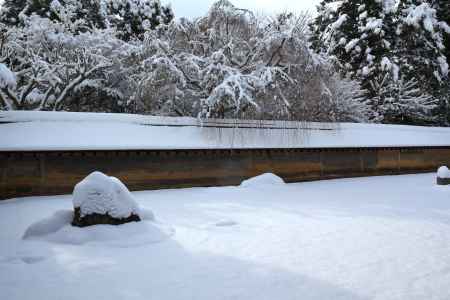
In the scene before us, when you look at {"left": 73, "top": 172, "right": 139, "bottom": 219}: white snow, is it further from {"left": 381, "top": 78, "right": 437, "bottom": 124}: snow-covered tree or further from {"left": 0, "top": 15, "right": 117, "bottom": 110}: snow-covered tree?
{"left": 381, "top": 78, "right": 437, "bottom": 124}: snow-covered tree

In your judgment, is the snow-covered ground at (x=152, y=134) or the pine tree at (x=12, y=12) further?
Answer: the pine tree at (x=12, y=12)

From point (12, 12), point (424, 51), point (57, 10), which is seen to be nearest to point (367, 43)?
point (424, 51)

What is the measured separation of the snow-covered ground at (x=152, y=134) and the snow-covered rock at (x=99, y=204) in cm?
353

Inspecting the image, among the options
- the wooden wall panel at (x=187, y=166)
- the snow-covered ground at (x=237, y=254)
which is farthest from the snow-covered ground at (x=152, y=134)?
the snow-covered ground at (x=237, y=254)

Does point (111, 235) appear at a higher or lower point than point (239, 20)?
lower

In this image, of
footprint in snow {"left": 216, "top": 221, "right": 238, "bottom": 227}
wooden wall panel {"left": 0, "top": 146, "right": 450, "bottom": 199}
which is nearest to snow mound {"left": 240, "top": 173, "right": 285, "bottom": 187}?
wooden wall panel {"left": 0, "top": 146, "right": 450, "bottom": 199}

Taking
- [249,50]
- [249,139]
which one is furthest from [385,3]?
[249,139]

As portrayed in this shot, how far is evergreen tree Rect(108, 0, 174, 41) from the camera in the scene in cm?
1939

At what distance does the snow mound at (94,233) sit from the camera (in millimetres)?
4156

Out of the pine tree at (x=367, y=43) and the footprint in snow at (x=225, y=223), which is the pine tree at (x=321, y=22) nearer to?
the pine tree at (x=367, y=43)

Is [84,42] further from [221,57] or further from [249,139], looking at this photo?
[249,139]

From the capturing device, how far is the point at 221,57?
11.6 metres

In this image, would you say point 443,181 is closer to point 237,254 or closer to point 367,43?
point 237,254

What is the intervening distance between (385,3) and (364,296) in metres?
18.4
